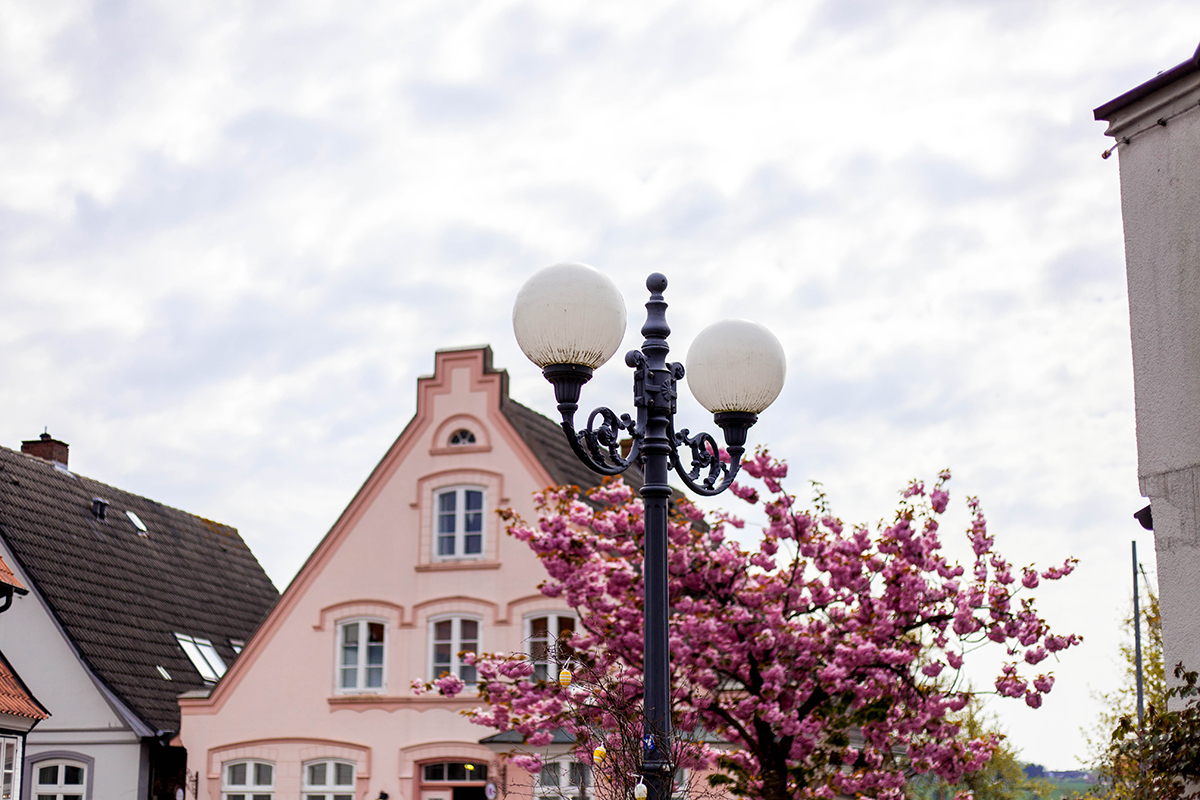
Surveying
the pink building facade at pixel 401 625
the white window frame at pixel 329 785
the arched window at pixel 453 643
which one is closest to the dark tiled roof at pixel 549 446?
the pink building facade at pixel 401 625

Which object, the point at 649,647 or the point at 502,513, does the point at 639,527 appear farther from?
the point at 649,647

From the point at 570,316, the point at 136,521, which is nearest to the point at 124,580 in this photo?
the point at 136,521

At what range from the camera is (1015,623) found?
1669cm

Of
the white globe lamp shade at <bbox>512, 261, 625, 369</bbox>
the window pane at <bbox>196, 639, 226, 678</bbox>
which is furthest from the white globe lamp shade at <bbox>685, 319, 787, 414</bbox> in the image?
the window pane at <bbox>196, 639, 226, 678</bbox>

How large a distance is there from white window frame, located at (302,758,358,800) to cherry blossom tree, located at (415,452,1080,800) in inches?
343

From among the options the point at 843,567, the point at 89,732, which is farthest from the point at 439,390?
the point at 843,567

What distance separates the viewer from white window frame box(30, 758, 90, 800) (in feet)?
87.8

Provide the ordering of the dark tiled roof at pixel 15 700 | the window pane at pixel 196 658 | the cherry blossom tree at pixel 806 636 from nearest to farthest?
the cherry blossom tree at pixel 806 636 → the dark tiled roof at pixel 15 700 → the window pane at pixel 196 658

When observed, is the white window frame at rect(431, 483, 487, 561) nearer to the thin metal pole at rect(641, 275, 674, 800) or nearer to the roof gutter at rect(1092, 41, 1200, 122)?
the roof gutter at rect(1092, 41, 1200, 122)

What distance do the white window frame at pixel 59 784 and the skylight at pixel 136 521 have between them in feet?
23.0

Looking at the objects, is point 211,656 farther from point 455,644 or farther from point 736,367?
point 736,367

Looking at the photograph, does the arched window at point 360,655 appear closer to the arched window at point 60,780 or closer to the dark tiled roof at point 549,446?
the dark tiled roof at point 549,446

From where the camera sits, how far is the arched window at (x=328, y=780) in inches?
1000

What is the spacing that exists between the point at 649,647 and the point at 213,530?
1256 inches
